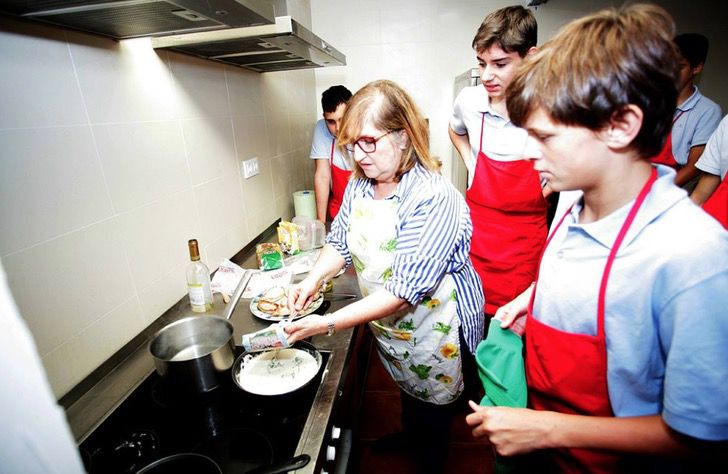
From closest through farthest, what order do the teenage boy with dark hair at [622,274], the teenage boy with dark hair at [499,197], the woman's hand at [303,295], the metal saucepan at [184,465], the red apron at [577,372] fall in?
the teenage boy with dark hair at [622,274] < the red apron at [577,372] < the metal saucepan at [184,465] < the woman's hand at [303,295] < the teenage boy with dark hair at [499,197]

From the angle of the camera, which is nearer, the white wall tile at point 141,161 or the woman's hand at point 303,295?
the white wall tile at point 141,161

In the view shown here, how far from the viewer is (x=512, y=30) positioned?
1.36 meters

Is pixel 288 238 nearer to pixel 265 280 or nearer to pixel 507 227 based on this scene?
pixel 265 280

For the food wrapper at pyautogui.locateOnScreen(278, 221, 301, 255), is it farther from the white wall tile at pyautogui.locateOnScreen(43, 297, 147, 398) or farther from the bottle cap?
the white wall tile at pyautogui.locateOnScreen(43, 297, 147, 398)

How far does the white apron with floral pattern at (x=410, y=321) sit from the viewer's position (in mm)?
1145

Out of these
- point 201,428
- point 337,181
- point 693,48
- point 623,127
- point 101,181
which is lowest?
point 201,428

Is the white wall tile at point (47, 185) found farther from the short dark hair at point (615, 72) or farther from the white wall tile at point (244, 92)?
the short dark hair at point (615, 72)

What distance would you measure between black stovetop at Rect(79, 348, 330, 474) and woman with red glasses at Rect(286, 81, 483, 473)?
0.20 metres

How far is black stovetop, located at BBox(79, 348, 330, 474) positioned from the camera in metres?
0.83

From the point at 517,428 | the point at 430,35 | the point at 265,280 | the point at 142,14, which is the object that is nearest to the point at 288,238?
the point at 265,280

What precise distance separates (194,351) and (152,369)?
121 millimetres

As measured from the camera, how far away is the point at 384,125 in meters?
1.01

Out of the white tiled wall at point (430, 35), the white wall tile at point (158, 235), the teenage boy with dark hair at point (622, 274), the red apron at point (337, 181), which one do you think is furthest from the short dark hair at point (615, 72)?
the white tiled wall at point (430, 35)

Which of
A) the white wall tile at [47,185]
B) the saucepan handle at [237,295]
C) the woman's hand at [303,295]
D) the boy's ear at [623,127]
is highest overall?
the boy's ear at [623,127]
